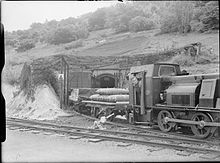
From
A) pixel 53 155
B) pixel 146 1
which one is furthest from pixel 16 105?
pixel 146 1

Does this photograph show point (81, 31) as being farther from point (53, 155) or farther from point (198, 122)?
point (198, 122)

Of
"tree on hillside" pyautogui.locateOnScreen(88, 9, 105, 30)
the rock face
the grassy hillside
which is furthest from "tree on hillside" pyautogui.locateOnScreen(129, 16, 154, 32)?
the rock face

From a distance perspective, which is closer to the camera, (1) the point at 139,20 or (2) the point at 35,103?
(1) the point at 139,20

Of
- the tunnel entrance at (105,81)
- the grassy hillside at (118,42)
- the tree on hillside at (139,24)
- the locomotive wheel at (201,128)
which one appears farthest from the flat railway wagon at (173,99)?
the tunnel entrance at (105,81)

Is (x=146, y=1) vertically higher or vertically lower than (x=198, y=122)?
higher

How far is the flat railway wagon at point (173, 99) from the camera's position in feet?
25.7

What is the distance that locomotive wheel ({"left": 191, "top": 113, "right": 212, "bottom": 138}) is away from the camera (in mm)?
7781

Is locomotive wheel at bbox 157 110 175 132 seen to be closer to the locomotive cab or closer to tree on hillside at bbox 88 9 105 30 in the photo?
the locomotive cab

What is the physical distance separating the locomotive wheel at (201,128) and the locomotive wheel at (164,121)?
2.70ft

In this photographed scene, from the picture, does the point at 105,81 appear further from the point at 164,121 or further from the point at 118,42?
the point at 118,42

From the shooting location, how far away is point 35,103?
15648 millimetres

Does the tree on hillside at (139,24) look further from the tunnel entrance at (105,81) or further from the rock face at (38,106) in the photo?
the tunnel entrance at (105,81)

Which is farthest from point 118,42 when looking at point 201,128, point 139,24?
point 201,128

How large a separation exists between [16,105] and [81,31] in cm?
1504
